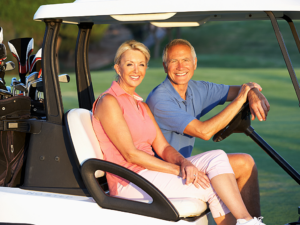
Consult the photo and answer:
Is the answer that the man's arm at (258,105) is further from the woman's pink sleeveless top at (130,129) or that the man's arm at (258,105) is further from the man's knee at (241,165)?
the woman's pink sleeveless top at (130,129)

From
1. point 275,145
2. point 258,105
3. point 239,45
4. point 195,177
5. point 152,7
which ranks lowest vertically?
point 275,145

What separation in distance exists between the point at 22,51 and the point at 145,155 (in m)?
1.39

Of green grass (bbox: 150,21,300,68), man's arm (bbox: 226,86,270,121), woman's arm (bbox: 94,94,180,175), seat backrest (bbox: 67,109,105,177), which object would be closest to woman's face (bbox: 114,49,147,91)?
woman's arm (bbox: 94,94,180,175)

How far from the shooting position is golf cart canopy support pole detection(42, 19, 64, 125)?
203 centimetres

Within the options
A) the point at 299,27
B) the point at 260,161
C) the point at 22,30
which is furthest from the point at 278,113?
the point at 299,27

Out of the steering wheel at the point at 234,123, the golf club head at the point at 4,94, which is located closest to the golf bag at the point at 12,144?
the golf club head at the point at 4,94

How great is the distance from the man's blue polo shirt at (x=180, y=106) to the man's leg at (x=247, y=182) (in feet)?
1.25

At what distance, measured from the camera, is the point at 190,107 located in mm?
2662

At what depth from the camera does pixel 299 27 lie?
37875mm

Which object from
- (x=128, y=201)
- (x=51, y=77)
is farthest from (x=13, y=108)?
(x=128, y=201)

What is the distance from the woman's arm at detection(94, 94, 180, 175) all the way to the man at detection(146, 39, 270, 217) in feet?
1.06

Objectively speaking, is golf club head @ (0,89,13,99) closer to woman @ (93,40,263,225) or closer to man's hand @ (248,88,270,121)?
woman @ (93,40,263,225)

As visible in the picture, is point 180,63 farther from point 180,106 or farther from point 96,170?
point 96,170

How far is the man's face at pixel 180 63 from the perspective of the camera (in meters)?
2.58
